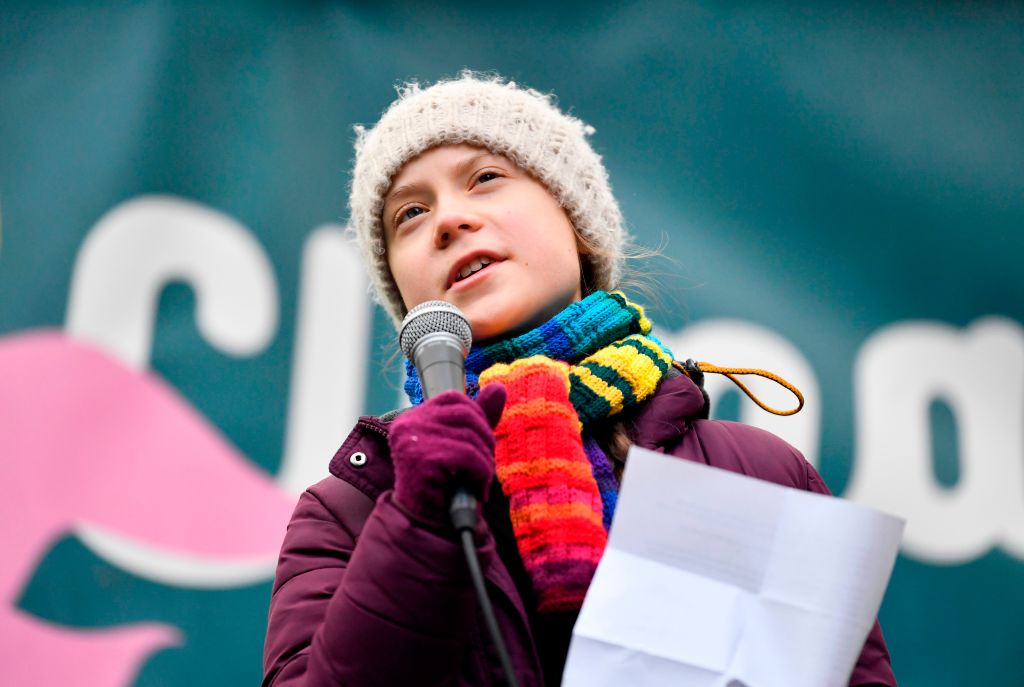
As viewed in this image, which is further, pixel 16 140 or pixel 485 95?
pixel 16 140

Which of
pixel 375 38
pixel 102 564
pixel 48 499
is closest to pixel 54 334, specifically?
pixel 48 499

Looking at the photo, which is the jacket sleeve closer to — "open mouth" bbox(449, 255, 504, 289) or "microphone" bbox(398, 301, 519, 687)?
"microphone" bbox(398, 301, 519, 687)

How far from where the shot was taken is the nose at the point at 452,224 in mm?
1255

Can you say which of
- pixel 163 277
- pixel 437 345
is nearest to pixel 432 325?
pixel 437 345

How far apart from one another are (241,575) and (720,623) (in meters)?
1.33

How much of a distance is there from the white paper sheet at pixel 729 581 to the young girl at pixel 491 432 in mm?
120

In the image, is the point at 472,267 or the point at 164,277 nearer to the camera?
the point at 472,267

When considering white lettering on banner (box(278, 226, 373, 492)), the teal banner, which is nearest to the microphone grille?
the teal banner

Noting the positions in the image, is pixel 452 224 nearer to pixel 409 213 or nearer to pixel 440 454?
pixel 409 213

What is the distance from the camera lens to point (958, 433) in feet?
6.77

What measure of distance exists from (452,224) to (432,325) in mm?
331

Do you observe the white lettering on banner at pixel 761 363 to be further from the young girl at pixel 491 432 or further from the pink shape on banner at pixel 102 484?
the pink shape on banner at pixel 102 484

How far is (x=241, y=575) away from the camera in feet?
6.22

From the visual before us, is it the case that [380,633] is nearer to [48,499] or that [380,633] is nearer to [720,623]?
[720,623]
